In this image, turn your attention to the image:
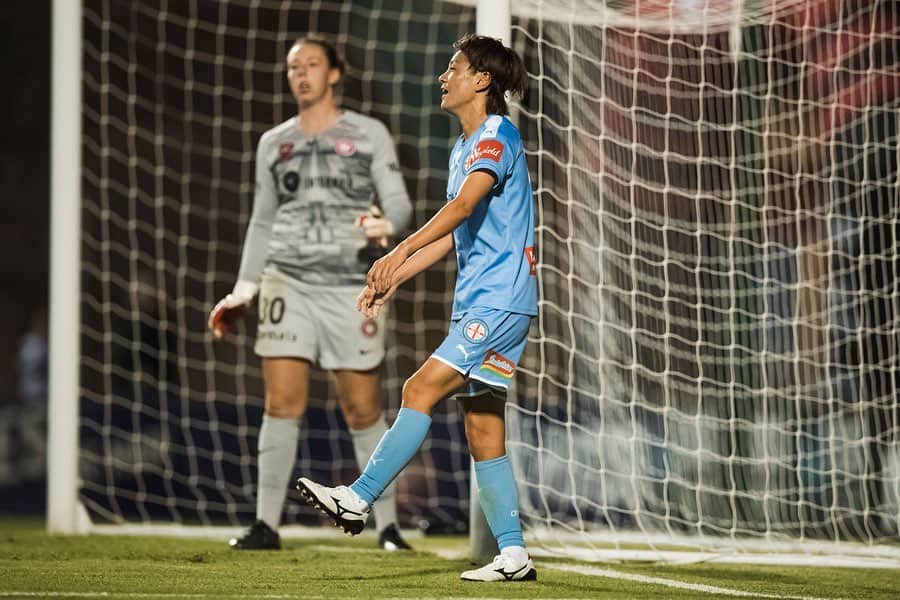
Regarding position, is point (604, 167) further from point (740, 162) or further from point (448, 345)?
point (448, 345)

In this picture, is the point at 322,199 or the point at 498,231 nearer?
the point at 498,231

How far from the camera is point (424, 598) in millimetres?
3207

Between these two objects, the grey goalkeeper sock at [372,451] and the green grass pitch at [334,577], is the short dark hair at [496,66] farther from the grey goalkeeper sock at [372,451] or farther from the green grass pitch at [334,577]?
the grey goalkeeper sock at [372,451]

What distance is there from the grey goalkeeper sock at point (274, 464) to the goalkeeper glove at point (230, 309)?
14.6 inches

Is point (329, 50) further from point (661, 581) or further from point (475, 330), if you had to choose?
point (661, 581)

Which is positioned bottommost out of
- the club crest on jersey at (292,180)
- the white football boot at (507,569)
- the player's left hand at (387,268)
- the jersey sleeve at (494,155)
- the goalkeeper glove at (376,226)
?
the white football boot at (507,569)

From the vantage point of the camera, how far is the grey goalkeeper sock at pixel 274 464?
4824 mm

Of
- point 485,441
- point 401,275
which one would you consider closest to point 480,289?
point 401,275

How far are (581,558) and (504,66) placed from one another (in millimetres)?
1807

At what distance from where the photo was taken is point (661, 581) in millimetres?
3877

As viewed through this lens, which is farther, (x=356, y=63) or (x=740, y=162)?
(x=356, y=63)

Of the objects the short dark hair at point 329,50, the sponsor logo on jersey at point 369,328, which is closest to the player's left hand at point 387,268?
the sponsor logo on jersey at point 369,328

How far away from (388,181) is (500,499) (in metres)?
1.63

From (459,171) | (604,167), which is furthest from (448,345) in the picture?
(604,167)
